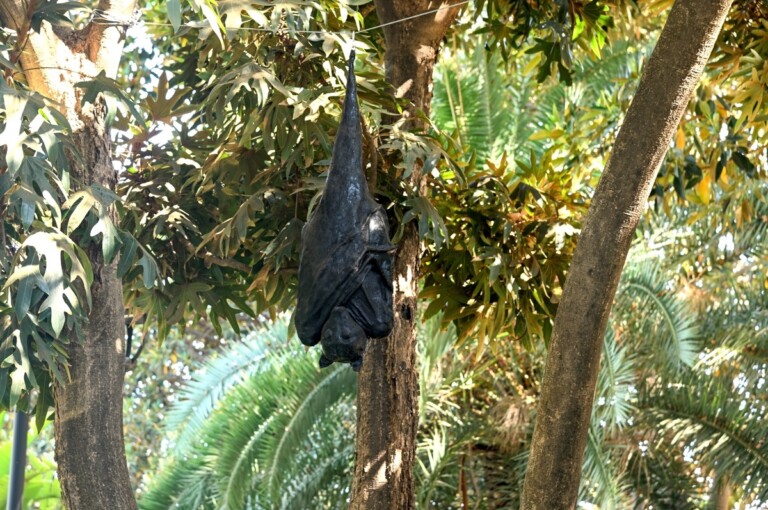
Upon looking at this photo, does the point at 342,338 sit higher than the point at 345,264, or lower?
lower

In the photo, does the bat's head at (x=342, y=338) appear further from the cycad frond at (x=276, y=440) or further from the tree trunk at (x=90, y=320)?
the cycad frond at (x=276, y=440)

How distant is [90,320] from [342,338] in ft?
3.96

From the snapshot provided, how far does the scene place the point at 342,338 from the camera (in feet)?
7.93

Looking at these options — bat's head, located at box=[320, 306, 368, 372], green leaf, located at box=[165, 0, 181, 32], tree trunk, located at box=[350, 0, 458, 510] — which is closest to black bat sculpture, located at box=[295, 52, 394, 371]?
bat's head, located at box=[320, 306, 368, 372]

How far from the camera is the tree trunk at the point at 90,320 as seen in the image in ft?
10.4

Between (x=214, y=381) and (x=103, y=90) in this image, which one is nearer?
(x=103, y=90)

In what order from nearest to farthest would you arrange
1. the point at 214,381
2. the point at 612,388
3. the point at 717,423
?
the point at 612,388 < the point at 717,423 < the point at 214,381

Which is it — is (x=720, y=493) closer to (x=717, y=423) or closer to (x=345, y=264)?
(x=717, y=423)

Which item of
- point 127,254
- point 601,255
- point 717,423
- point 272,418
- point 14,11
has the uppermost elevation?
point 14,11

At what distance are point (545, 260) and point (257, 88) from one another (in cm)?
142

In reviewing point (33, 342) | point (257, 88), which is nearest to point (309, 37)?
point (257, 88)

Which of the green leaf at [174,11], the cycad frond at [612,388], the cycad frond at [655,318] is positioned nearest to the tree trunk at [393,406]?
the green leaf at [174,11]

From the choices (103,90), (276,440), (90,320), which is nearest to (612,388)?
(276,440)

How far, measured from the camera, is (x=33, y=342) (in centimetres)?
293
